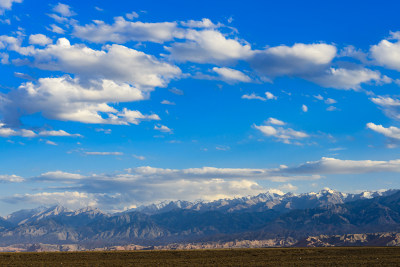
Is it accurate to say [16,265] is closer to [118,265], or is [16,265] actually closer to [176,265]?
[118,265]

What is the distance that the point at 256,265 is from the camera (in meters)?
77.7

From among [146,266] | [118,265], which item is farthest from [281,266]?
[118,265]

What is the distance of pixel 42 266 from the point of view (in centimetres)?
8175

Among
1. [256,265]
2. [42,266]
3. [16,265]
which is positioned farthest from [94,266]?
[256,265]

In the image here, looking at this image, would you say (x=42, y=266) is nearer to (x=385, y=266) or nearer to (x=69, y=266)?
(x=69, y=266)

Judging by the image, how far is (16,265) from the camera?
84.3 metres

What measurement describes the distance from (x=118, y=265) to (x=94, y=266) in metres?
4.15

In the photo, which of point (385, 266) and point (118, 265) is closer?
point (385, 266)

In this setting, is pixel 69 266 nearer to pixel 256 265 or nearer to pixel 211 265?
pixel 211 265

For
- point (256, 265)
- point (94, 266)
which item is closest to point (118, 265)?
point (94, 266)

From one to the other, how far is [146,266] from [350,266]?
34.3 m

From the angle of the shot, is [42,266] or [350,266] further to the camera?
[42,266]

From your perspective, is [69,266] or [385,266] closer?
[385,266]

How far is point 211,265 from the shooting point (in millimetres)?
79875
